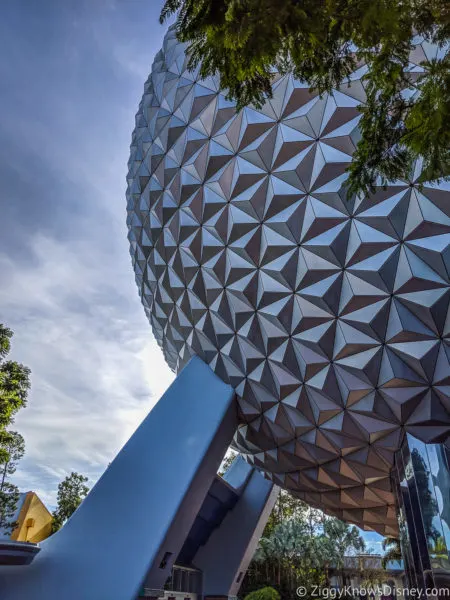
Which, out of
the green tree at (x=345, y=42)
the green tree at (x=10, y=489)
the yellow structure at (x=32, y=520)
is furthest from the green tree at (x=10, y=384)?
the yellow structure at (x=32, y=520)

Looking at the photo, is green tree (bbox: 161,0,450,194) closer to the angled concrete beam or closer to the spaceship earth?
the spaceship earth

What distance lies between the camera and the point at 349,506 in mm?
15352

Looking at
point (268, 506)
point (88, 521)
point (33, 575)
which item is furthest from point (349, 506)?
point (33, 575)

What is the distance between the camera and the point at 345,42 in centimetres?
484

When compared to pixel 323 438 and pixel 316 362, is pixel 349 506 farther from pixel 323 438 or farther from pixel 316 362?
pixel 316 362

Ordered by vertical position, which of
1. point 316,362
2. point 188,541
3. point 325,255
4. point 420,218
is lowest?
point 188,541

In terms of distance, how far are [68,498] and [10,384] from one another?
79.9 ft

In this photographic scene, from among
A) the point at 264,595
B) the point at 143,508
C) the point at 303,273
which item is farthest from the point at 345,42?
the point at 264,595

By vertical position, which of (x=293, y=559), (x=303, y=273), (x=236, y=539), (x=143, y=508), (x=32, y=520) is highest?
(x=303, y=273)

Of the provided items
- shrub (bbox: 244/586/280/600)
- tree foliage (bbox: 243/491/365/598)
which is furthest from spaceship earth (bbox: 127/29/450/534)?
tree foliage (bbox: 243/491/365/598)

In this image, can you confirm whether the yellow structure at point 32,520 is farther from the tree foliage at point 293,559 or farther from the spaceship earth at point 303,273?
the spaceship earth at point 303,273

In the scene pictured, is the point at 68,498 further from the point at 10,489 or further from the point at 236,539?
the point at 236,539

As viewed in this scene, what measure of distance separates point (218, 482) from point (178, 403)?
8325mm

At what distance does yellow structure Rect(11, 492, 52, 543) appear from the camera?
35.2m
